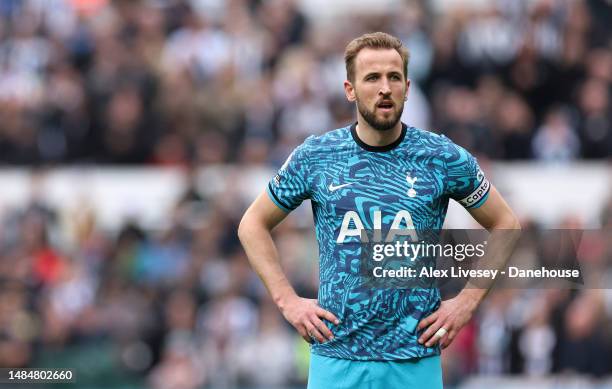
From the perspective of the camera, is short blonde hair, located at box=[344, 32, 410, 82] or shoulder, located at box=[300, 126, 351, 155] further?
shoulder, located at box=[300, 126, 351, 155]

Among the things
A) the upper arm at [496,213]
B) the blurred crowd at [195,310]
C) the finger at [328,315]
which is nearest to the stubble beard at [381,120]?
the upper arm at [496,213]

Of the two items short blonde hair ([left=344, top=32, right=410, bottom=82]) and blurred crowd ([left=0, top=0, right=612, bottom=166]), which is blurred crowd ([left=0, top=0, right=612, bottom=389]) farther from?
short blonde hair ([left=344, top=32, right=410, bottom=82])

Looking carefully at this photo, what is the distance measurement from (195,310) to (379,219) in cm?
740

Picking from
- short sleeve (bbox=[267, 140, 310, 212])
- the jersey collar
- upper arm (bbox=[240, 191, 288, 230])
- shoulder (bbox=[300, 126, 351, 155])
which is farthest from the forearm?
the jersey collar

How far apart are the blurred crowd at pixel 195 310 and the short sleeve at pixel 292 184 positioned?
502 cm

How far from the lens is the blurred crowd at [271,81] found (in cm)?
1478

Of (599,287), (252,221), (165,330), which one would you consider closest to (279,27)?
(165,330)

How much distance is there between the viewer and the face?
5887 mm

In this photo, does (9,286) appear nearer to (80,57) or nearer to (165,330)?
(165,330)

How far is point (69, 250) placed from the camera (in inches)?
573

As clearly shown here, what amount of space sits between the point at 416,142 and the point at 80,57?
10777 millimetres

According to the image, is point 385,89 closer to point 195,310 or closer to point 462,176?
point 462,176

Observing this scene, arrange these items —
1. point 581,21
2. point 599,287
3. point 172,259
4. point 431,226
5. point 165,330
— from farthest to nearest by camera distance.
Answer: point 581,21 < point 172,259 < point 165,330 < point 599,287 < point 431,226

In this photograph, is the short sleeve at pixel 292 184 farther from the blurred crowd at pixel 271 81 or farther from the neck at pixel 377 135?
the blurred crowd at pixel 271 81
